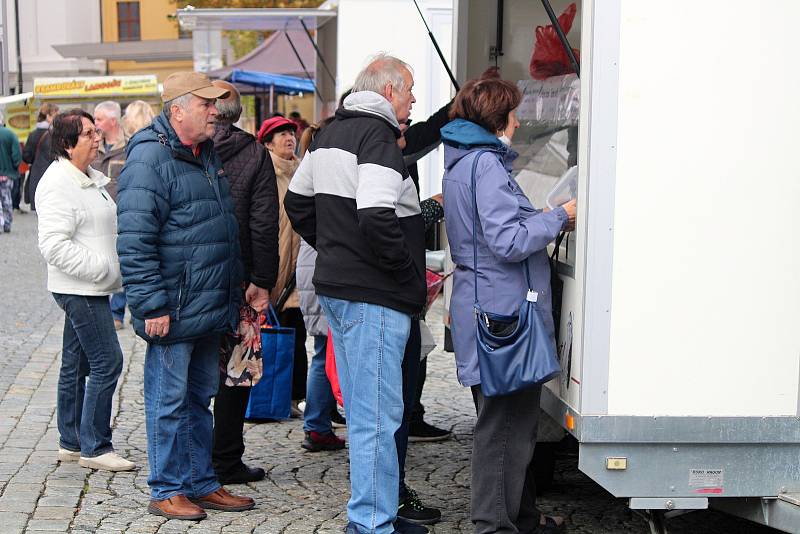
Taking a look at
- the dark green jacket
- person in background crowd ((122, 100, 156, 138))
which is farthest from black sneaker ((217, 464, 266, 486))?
the dark green jacket

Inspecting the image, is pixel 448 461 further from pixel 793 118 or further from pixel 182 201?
pixel 793 118

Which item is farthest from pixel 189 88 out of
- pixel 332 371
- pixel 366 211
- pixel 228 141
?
pixel 332 371

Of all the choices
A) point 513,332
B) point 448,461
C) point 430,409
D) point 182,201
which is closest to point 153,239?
point 182,201

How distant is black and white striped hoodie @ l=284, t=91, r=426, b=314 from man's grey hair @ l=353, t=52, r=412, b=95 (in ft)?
0.29

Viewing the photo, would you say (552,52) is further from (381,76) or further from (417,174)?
(381,76)

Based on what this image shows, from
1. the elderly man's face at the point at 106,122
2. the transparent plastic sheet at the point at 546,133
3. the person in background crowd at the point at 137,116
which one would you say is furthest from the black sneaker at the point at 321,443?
the person in background crowd at the point at 137,116

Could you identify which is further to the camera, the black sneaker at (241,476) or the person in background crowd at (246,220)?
the black sneaker at (241,476)

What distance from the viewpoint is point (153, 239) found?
4.41 meters

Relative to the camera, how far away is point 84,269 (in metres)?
5.12

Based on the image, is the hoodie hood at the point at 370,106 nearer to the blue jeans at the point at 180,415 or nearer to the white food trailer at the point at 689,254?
the white food trailer at the point at 689,254

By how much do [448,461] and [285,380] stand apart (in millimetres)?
959

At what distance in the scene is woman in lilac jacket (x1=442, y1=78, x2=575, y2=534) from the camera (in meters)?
4.05

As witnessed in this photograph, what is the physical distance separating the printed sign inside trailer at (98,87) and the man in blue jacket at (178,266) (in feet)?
77.5

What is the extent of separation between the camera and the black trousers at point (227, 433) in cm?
531
